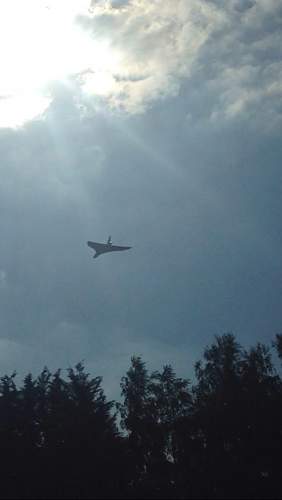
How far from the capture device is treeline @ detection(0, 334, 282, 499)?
1176 inches

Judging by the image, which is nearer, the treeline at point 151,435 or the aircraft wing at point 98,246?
the treeline at point 151,435

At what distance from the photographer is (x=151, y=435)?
3559 cm

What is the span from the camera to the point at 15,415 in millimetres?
34062

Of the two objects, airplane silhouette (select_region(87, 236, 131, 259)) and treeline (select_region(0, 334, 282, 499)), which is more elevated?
airplane silhouette (select_region(87, 236, 131, 259))

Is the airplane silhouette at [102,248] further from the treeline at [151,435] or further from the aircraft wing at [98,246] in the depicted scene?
the treeline at [151,435]

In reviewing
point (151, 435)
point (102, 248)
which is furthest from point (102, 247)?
point (151, 435)

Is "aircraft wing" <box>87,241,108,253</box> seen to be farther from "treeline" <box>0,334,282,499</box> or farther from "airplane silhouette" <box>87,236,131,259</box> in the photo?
"treeline" <box>0,334,282,499</box>

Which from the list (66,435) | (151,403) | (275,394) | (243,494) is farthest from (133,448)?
(275,394)

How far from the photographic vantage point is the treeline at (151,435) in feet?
98.0

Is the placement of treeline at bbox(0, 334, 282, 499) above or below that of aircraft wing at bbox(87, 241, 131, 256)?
below

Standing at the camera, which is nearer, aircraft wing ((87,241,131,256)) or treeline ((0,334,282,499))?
treeline ((0,334,282,499))

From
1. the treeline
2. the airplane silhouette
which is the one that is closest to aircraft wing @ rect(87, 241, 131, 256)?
the airplane silhouette

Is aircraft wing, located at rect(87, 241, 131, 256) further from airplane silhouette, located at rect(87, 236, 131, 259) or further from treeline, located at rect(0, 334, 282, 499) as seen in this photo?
treeline, located at rect(0, 334, 282, 499)

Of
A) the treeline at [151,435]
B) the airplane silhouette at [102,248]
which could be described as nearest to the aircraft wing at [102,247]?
the airplane silhouette at [102,248]
